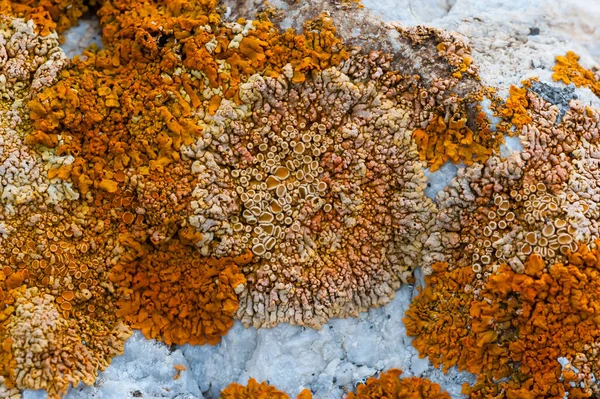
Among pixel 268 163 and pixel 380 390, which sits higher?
pixel 268 163

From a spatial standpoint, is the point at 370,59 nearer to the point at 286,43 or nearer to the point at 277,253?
the point at 286,43

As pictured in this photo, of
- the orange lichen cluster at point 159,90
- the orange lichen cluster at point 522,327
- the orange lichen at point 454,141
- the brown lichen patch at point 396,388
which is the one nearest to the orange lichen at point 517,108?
the orange lichen at point 454,141

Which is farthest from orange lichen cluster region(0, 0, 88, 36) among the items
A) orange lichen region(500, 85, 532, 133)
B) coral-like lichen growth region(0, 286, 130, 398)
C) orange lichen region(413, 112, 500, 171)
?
orange lichen region(500, 85, 532, 133)

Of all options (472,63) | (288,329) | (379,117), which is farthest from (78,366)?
(472,63)

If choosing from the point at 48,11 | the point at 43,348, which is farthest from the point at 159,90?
the point at 43,348

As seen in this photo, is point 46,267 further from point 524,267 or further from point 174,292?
point 524,267

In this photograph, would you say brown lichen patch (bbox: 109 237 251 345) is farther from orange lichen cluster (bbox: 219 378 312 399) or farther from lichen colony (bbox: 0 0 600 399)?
orange lichen cluster (bbox: 219 378 312 399)
